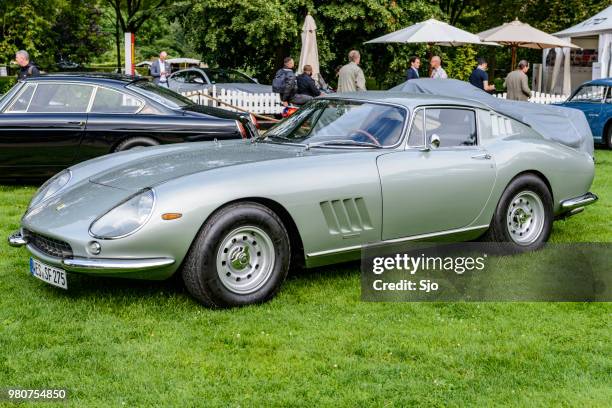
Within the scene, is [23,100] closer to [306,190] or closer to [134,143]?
[134,143]

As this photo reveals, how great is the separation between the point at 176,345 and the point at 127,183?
4.26ft

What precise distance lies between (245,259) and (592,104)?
12599mm

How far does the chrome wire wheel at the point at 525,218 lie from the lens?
6398 millimetres

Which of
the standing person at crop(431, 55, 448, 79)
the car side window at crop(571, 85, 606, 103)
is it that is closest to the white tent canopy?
the car side window at crop(571, 85, 606, 103)

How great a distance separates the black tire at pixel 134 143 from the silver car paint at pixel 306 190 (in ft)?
9.96

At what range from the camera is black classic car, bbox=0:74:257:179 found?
358 inches

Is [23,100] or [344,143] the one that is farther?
[23,100]

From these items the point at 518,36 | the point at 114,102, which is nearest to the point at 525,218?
the point at 114,102

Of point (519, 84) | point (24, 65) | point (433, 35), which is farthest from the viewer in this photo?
point (433, 35)

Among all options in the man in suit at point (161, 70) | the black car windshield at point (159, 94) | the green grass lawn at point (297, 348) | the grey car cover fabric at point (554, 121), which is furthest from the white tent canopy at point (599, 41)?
the green grass lawn at point (297, 348)

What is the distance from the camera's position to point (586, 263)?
6.17 m

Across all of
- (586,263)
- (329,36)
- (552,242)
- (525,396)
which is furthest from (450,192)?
(329,36)

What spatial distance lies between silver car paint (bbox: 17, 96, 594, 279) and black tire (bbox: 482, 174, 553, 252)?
0.32ft

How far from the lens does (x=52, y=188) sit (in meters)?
5.76
